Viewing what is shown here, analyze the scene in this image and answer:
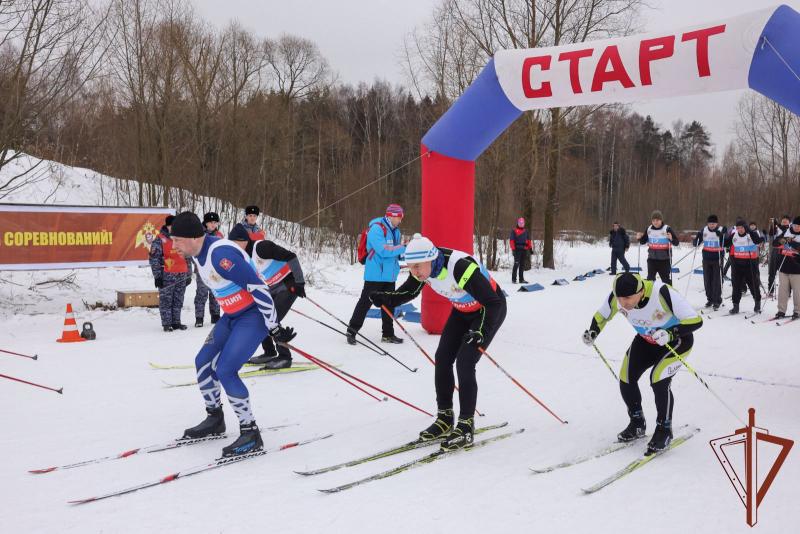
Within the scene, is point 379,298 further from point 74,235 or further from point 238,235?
point 74,235

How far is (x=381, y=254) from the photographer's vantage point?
7879mm

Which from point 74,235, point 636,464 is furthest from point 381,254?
point 74,235

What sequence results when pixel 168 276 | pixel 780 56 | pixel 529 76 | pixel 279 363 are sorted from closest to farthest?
1. pixel 780 56
2. pixel 279 363
3. pixel 529 76
4. pixel 168 276

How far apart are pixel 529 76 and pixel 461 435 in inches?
190

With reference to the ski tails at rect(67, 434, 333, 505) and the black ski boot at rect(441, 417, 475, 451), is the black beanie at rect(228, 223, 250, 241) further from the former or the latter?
the black ski boot at rect(441, 417, 475, 451)

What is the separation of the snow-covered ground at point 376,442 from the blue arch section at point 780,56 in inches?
116

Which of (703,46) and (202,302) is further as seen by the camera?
(202,302)

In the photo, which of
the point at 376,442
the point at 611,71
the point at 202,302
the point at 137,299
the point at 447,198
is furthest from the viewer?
the point at 137,299

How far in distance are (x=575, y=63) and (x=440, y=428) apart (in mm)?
4806

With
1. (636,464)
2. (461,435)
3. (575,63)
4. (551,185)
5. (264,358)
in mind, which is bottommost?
(636,464)

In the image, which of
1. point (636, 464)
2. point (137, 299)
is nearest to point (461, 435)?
point (636, 464)

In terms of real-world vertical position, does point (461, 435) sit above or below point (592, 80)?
below

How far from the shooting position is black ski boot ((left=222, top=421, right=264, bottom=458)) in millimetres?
4078

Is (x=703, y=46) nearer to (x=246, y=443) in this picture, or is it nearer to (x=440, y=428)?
(x=440, y=428)
